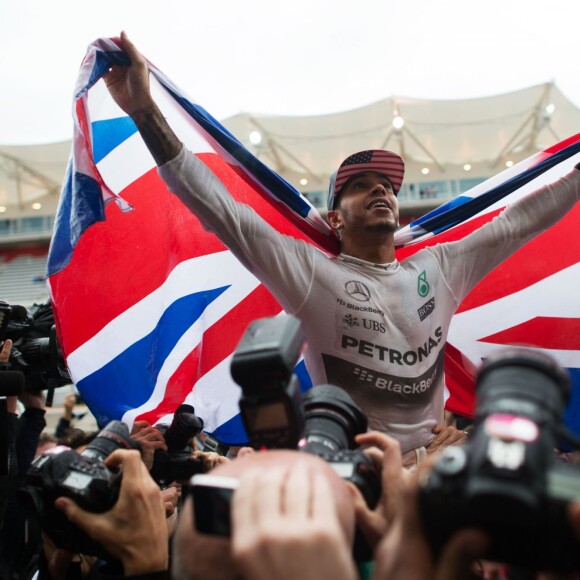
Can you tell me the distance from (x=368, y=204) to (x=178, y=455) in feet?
3.23

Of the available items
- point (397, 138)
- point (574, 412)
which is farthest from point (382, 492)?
point (397, 138)

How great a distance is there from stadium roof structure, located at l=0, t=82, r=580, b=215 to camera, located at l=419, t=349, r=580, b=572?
20238 mm

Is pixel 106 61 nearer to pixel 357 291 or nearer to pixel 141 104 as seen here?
pixel 141 104

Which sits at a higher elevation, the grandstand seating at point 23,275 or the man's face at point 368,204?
the grandstand seating at point 23,275

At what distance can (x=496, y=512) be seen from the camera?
0.59m

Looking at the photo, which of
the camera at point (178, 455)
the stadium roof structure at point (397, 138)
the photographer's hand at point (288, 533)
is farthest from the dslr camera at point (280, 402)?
the stadium roof structure at point (397, 138)

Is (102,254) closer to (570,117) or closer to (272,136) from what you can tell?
(272,136)

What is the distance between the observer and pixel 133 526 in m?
1.06

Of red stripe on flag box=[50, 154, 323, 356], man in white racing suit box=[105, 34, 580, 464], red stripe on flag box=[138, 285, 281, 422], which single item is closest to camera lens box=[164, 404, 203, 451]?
red stripe on flag box=[138, 285, 281, 422]

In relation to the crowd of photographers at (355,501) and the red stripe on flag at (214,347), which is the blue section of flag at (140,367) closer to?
the red stripe on flag at (214,347)

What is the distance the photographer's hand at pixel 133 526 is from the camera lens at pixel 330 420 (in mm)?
323

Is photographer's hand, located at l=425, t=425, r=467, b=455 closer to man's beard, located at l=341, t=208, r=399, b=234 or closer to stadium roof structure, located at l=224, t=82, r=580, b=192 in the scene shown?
man's beard, located at l=341, t=208, r=399, b=234

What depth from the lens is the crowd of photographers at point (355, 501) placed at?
0.59 metres

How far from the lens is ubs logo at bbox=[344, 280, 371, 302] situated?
69.4 inches
